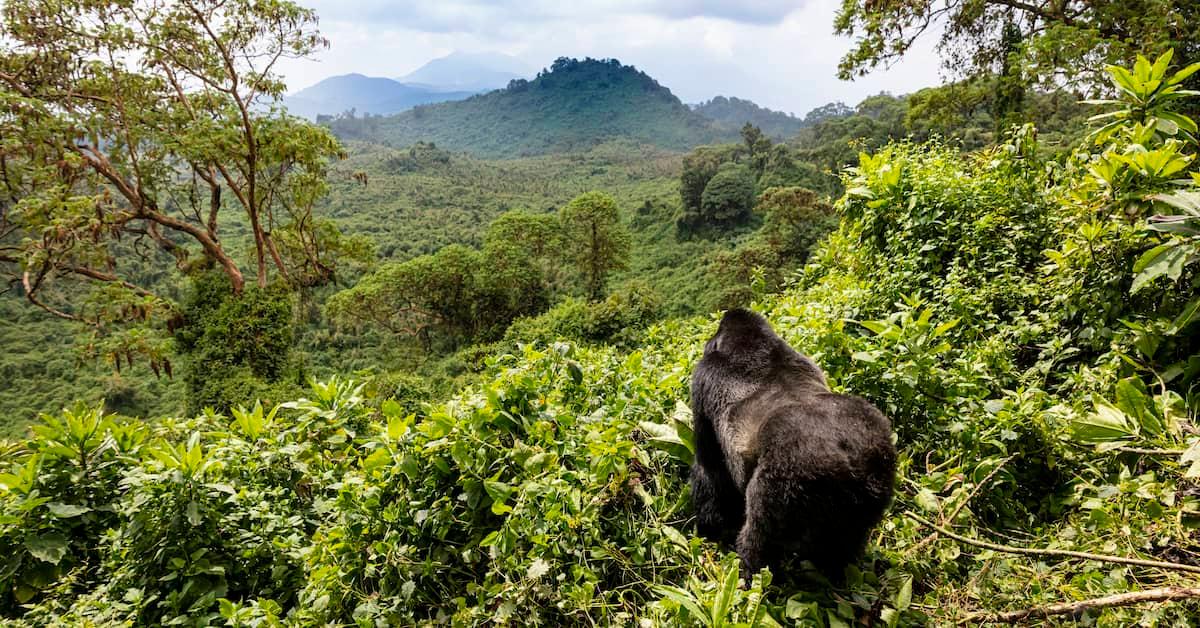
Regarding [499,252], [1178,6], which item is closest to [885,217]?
[1178,6]

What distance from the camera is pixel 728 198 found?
40.9 m

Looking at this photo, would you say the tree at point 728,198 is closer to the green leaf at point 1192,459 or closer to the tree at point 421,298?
the tree at point 421,298

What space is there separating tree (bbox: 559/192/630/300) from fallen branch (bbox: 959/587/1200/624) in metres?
24.5

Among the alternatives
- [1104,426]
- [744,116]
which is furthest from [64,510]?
[744,116]

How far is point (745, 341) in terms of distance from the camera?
2.46m

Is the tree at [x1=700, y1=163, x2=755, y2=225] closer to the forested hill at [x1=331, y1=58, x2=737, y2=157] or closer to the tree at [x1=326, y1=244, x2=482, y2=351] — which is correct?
the tree at [x1=326, y1=244, x2=482, y2=351]

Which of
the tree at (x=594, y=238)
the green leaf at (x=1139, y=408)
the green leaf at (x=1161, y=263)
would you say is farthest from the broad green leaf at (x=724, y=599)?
the tree at (x=594, y=238)

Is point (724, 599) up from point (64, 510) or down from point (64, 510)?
up

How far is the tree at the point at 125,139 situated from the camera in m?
8.59

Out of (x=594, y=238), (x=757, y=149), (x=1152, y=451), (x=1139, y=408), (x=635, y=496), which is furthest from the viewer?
(x=757, y=149)

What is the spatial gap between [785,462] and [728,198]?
41211mm

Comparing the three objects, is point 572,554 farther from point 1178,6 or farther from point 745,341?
point 1178,6

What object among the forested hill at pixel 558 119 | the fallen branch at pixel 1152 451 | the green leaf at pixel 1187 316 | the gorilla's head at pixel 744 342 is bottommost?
the fallen branch at pixel 1152 451

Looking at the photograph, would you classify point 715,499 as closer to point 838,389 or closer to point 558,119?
point 838,389
